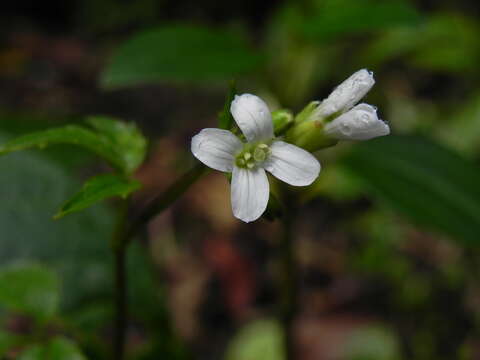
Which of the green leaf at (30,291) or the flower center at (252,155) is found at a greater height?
the flower center at (252,155)

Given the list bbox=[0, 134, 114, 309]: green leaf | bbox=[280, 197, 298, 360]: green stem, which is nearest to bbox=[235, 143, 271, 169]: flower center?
bbox=[280, 197, 298, 360]: green stem

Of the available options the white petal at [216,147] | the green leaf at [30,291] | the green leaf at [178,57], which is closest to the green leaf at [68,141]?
the white petal at [216,147]

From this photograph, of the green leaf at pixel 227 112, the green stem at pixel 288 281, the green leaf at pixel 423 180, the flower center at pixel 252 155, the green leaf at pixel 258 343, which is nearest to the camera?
the green leaf at pixel 227 112

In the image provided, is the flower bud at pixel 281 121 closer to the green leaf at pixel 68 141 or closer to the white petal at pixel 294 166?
the white petal at pixel 294 166

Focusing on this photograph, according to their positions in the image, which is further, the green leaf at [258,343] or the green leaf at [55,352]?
the green leaf at [258,343]

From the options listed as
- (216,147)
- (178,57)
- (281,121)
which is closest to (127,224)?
(216,147)

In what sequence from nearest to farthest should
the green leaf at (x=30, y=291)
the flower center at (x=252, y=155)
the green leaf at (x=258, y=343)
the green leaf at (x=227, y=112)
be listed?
the green leaf at (x=227, y=112)
the flower center at (x=252, y=155)
the green leaf at (x=30, y=291)
the green leaf at (x=258, y=343)

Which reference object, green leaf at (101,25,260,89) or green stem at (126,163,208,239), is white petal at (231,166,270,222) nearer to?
green stem at (126,163,208,239)
